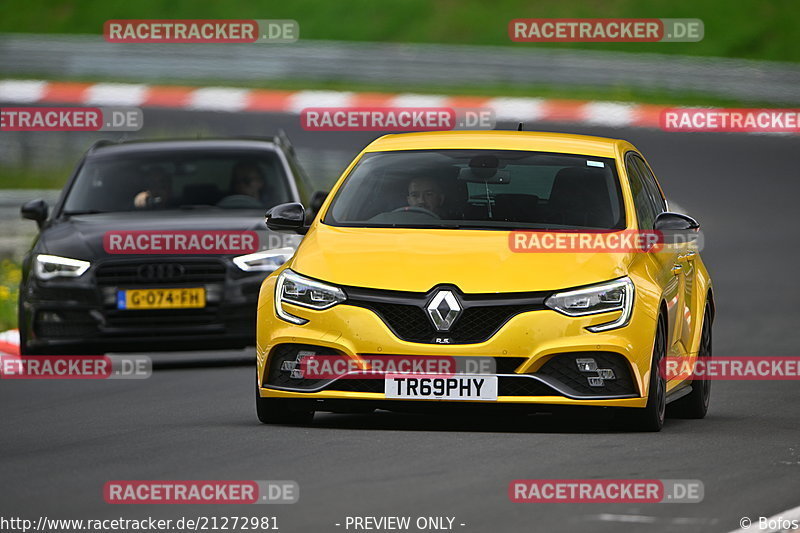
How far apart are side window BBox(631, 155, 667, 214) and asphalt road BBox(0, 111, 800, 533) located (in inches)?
53.4

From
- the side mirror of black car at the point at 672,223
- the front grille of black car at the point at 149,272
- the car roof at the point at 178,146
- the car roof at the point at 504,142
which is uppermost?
the car roof at the point at 504,142

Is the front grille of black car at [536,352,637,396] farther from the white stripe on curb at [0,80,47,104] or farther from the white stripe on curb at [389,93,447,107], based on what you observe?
the white stripe on curb at [0,80,47,104]

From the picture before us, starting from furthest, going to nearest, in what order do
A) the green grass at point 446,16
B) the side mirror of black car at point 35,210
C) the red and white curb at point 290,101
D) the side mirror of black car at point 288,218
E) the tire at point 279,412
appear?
1. the green grass at point 446,16
2. the red and white curb at point 290,101
3. the side mirror of black car at point 35,210
4. the side mirror of black car at point 288,218
5. the tire at point 279,412

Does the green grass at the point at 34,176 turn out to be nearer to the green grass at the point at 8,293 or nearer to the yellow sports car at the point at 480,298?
the green grass at the point at 8,293

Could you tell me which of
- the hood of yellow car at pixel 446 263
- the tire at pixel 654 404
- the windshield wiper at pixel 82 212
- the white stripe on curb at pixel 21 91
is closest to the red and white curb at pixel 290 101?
the white stripe on curb at pixel 21 91

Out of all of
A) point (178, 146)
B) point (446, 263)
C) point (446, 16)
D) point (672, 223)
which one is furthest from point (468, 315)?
point (446, 16)

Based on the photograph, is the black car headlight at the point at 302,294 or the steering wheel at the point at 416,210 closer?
A: the black car headlight at the point at 302,294

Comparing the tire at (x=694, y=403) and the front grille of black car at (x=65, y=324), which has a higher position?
the tire at (x=694, y=403)

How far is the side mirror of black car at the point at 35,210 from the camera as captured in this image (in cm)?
1519

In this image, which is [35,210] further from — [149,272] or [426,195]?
[426,195]

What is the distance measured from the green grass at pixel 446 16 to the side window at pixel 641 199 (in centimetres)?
3039

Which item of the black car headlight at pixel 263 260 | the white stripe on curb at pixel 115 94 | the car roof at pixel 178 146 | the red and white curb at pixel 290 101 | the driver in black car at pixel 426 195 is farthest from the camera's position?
the white stripe on curb at pixel 115 94

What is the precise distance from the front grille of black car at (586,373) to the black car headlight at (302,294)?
1153 mm

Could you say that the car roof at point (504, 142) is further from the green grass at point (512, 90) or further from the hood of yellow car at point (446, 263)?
the green grass at point (512, 90)
